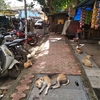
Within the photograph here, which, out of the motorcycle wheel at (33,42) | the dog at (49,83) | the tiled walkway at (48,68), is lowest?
the motorcycle wheel at (33,42)

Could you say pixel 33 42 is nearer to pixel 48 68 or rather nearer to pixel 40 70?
pixel 48 68

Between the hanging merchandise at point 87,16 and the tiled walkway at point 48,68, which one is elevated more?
the hanging merchandise at point 87,16

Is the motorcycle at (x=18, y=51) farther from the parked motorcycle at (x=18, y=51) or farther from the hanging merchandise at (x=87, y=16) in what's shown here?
the hanging merchandise at (x=87, y=16)

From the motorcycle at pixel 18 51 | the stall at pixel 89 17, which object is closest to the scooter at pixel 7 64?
the motorcycle at pixel 18 51

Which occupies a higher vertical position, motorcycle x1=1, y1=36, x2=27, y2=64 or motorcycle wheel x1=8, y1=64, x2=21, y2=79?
motorcycle x1=1, y1=36, x2=27, y2=64

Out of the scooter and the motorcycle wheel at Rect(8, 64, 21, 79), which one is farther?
the motorcycle wheel at Rect(8, 64, 21, 79)

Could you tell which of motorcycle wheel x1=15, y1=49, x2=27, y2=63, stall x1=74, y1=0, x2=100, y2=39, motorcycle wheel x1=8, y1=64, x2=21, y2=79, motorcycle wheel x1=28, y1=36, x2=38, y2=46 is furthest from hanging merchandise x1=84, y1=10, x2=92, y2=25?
motorcycle wheel x1=8, y1=64, x2=21, y2=79

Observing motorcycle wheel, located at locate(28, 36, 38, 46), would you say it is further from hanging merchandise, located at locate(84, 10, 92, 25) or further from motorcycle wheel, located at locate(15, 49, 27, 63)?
motorcycle wheel, located at locate(15, 49, 27, 63)

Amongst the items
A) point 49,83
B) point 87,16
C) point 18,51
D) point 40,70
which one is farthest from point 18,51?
point 87,16

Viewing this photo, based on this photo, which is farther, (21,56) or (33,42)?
(33,42)

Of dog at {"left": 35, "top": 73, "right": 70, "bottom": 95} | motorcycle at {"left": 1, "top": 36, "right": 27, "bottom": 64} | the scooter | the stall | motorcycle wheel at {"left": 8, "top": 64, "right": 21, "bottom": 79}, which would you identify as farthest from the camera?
the stall

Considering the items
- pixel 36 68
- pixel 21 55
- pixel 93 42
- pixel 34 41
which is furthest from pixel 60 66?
pixel 93 42

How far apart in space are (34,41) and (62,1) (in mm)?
12119

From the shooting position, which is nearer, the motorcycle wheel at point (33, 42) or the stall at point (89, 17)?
the stall at point (89, 17)
